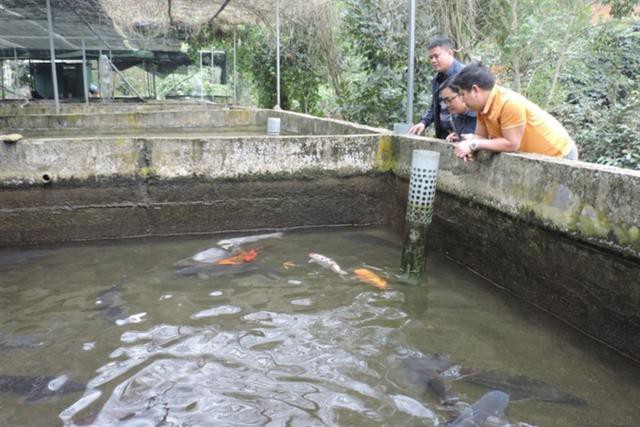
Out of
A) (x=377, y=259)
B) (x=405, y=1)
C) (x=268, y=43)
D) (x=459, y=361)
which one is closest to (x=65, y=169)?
(x=377, y=259)

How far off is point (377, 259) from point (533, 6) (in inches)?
287

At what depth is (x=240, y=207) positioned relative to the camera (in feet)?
20.6

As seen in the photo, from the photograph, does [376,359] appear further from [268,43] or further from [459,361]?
[268,43]

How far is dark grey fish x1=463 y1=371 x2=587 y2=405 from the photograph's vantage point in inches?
121

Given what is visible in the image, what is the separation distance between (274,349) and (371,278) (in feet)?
4.99

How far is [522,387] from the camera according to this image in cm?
319

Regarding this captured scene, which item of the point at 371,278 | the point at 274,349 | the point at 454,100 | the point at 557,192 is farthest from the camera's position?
the point at 371,278

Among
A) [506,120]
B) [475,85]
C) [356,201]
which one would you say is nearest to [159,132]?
[356,201]

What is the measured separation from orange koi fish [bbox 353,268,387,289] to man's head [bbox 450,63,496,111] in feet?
5.67

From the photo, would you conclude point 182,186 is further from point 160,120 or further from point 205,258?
point 160,120

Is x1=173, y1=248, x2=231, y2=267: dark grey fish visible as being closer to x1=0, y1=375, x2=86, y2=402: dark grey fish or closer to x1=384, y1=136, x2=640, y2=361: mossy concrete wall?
x1=0, y1=375, x2=86, y2=402: dark grey fish

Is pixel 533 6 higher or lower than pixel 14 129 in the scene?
higher

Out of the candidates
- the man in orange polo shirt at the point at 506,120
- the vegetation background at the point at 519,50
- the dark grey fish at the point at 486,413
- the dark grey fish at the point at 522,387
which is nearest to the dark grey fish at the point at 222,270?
the man in orange polo shirt at the point at 506,120

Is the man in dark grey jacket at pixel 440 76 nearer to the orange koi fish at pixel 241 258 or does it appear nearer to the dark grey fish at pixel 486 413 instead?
the orange koi fish at pixel 241 258
